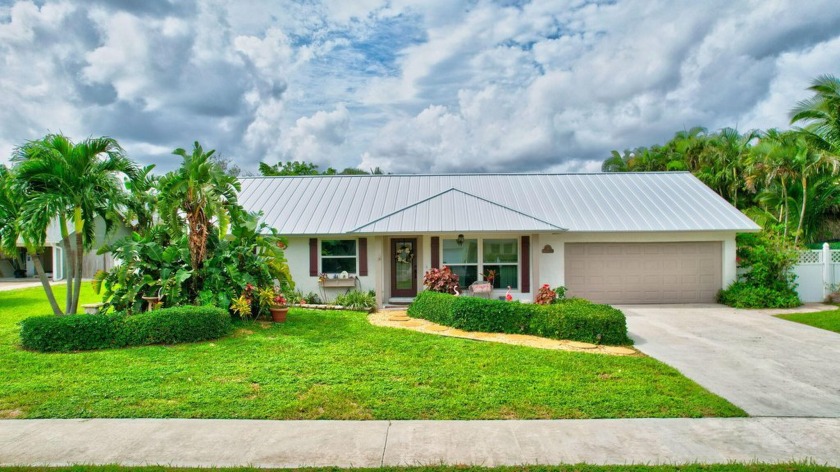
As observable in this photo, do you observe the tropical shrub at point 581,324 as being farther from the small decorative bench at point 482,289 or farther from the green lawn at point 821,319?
the green lawn at point 821,319

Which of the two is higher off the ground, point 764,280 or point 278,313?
point 764,280

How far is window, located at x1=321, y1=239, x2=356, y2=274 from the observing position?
15.2m

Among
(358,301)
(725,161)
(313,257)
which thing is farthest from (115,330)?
(725,161)

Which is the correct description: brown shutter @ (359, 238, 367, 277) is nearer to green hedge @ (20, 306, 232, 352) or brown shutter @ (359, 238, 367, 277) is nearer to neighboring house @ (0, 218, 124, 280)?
green hedge @ (20, 306, 232, 352)

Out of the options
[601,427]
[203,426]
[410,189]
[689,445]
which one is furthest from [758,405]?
[410,189]

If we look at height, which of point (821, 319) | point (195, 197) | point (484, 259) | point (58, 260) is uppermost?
point (195, 197)

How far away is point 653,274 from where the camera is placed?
15.3 meters

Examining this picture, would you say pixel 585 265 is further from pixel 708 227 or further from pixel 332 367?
pixel 332 367

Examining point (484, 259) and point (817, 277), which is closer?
point (484, 259)

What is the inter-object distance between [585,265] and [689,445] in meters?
10.9

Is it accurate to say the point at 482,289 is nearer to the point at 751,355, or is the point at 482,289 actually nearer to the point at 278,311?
the point at 278,311

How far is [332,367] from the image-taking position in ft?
24.7

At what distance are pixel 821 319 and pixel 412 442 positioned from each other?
12.5 meters

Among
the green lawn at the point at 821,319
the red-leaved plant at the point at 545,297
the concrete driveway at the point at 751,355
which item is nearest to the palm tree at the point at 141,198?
the red-leaved plant at the point at 545,297
